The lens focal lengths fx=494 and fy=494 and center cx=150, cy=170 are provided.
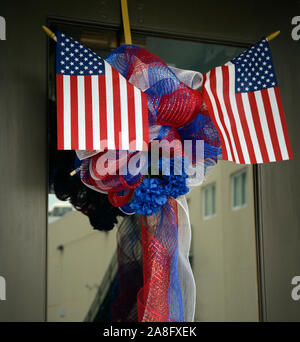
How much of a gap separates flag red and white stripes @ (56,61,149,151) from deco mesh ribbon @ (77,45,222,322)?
0.22 ft

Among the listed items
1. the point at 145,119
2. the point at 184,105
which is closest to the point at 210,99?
the point at 184,105

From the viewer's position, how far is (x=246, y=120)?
4.84 ft

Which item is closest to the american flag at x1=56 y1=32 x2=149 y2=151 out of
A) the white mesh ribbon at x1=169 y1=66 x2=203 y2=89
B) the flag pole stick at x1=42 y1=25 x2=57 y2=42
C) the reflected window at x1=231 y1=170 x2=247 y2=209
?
the flag pole stick at x1=42 y1=25 x2=57 y2=42

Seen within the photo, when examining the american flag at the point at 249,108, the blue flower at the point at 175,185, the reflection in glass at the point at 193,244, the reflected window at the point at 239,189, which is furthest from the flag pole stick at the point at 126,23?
the reflected window at the point at 239,189

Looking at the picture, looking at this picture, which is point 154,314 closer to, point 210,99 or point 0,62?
point 210,99

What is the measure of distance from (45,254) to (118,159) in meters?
0.37

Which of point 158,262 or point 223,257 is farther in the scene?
A: point 223,257

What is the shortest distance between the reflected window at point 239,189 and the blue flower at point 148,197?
384 mm

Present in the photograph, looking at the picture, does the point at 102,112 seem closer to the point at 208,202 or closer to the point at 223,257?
the point at 208,202

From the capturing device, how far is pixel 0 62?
1.51 metres

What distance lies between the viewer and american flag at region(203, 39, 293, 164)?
145 cm

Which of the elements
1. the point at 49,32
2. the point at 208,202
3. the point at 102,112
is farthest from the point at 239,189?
the point at 49,32

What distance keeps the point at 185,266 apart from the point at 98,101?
0.54 meters

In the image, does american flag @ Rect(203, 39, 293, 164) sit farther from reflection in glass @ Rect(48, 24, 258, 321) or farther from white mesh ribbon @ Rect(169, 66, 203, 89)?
reflection in glass @ Rect(48, 24, 258, 321)
